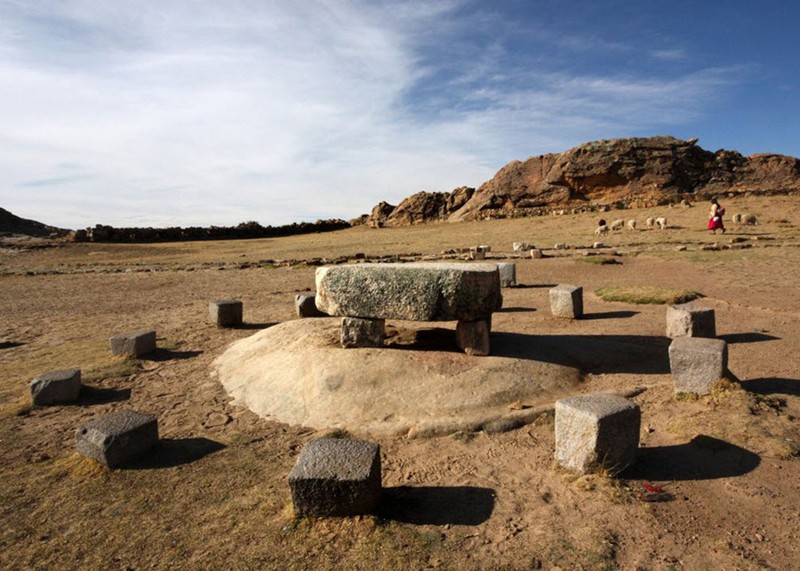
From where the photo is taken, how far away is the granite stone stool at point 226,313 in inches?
432

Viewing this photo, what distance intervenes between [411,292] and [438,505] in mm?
2901

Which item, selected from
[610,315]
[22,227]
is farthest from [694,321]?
[22,227]

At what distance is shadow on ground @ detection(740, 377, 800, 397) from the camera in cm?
612

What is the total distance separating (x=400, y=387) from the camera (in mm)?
6277

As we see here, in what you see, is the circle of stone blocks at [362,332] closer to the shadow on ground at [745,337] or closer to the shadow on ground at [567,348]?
the shadow on ground at [567,348]

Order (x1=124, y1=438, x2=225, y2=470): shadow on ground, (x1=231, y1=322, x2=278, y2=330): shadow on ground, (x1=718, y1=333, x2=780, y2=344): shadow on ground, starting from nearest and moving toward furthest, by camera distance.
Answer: (x1=124, y1=438, x2=225, y2=470): shadow on ground
(x1=718, y1=333, x2=780, y2=344): shadow on ground
(x1=231, y1=322, x2=278, y2=330): shadow on ground

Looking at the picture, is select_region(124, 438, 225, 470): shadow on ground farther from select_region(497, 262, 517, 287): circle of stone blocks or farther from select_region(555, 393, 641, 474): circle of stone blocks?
select_region(497, 262, 517, 287): circle of stone blocks

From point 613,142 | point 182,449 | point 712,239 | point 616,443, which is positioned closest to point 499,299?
point 616,443

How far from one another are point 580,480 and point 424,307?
2.86 metres

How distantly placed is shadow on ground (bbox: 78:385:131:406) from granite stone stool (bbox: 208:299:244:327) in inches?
137

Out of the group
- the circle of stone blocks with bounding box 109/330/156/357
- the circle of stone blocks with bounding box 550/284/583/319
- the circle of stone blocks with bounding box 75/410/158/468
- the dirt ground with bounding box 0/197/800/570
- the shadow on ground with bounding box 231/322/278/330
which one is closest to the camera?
the dirt ground with bounding box 0/197/800/570

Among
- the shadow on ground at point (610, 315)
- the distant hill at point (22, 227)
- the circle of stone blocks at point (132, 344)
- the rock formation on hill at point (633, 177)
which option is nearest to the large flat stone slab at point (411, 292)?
the circle of stone blocks at point (132, 344)

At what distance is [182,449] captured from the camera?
5629mm

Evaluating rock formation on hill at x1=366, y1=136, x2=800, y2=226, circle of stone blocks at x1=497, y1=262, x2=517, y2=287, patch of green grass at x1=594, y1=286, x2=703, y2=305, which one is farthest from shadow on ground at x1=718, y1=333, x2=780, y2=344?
rock formation on hill at x1=366, y1=136, x2=800, y2=226
